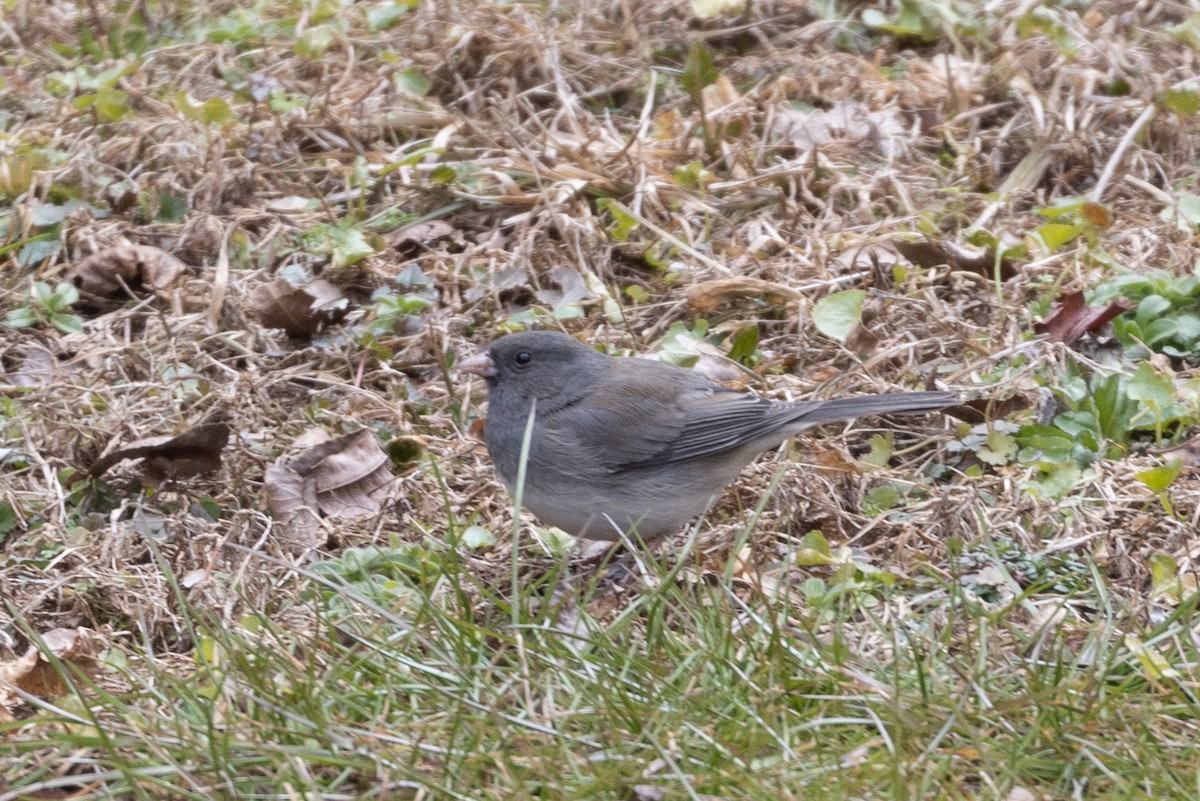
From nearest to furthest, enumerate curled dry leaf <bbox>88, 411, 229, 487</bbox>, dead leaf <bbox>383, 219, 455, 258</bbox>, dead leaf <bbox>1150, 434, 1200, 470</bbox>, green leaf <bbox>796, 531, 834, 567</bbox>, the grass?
the grass
green leaf <bbox>796, 531, 834, 567</bbox>
dead leaf <bbox>1150, 434, 1200, 470</bbox>
curled dry leaf <bbox>88, 411, 229, 487</bbox>
dead leaf <bbox>383, 219, 455, 258</bbox>

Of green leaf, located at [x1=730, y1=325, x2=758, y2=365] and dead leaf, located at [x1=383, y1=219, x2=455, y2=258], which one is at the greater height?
dead leaf, located at [x1=383, y1=219, x2=455, y2=258]

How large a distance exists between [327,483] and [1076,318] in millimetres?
2139

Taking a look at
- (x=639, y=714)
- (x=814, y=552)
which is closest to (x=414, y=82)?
(x=814, y=552)

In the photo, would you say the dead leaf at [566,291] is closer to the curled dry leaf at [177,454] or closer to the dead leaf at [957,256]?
the dead leaf at [957,256]

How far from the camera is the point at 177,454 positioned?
3.54 meters

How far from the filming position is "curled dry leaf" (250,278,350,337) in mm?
4156

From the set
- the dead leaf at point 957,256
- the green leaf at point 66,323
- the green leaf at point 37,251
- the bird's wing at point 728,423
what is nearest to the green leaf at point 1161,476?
the bird's wing at point 728,423

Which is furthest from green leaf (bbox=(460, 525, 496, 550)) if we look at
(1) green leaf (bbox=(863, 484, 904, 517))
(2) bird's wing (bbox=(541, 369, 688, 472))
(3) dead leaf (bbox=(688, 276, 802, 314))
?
(3) dead leaf (bbox=(688, 276, 802, 314))

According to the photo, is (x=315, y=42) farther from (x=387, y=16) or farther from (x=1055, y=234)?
(x=1055, y=234)

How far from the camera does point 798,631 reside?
259cm

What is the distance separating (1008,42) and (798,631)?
3.56m

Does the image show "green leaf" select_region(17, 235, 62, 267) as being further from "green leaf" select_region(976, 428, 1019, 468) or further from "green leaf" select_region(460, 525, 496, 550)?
"green leaf" select_region(976, 428, 1019, 468)

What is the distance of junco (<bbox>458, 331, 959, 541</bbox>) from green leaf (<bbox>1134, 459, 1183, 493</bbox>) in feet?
1.54

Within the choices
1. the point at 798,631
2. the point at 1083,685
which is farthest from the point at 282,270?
the point at 1083,685
